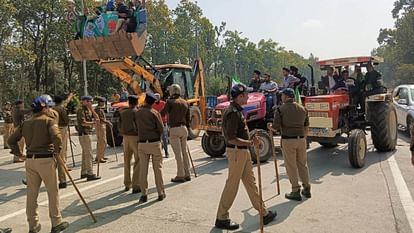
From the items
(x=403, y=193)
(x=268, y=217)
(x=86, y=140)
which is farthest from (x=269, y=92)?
(x=268, y=217)

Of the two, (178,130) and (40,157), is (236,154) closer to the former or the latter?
(40,157)

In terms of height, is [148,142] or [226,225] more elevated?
[148,142]

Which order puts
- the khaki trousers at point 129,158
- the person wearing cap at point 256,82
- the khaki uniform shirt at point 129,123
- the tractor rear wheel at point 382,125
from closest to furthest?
the khaki trousers at point 129,158 < the khaki uniform shirt at point 129,123 < the tractor rear wheel at point 382,125 < the person wearing cap at point 256,82

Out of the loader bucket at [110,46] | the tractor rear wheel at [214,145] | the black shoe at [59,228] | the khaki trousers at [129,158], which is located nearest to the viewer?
the black shoe at [59,228]

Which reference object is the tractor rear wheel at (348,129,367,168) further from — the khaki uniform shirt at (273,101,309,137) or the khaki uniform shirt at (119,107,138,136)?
the khaki uniform shirt at (119,107,138,136)

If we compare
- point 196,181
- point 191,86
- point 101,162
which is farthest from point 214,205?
point 191,86

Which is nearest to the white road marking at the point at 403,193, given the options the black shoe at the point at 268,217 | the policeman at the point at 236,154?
the black shoe at the point at 268,217

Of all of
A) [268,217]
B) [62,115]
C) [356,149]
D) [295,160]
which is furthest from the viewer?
[356,149]

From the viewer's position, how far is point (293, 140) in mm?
6652

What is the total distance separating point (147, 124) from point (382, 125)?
20.6ft

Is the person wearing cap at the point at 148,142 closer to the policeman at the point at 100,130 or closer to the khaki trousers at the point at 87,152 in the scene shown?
the khaki trousers at the point at 87,152

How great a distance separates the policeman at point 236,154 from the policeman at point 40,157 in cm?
216

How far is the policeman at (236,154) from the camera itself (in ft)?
Result: 17.5

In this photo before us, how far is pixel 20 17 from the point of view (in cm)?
3375
